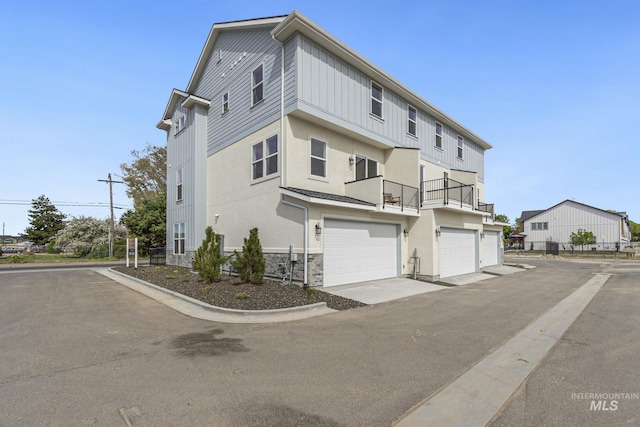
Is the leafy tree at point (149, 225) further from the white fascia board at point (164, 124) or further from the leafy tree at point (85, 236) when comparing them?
the white fascia board at point (164, 124)

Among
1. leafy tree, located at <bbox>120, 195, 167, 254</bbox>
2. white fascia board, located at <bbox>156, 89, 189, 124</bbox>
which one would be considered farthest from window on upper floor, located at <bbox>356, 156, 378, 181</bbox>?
leafy tree, located at <bbox>120, 195, 167, 254</bbox>

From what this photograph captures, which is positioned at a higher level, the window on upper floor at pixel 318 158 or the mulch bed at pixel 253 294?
the window on upper floor at pixel 318 158

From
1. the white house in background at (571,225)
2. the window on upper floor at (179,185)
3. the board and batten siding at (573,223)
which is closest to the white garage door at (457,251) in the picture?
the window on upper floor at (179,185)

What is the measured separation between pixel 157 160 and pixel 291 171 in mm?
31501

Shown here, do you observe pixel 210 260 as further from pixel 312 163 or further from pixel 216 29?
pixel 216 29

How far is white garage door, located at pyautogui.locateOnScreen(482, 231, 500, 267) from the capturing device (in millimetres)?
20803

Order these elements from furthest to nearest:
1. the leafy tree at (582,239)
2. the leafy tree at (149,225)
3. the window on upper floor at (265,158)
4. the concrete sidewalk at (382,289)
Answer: the leafy tree at (582,239), the leafy tree at (149,225), the window on upper floor at (265,158), the concrete sidewalk at (382,289)

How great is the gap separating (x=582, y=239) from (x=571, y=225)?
622 cm

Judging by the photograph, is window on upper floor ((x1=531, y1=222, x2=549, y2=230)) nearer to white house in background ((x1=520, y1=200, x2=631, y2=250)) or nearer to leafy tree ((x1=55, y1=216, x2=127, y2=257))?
white house in background ((x1=520, y1=200, x2=631, y2=250))

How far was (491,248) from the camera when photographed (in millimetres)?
21797

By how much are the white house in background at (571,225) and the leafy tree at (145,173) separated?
5281 centimetres

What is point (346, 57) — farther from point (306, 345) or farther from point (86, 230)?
point (86, 230)

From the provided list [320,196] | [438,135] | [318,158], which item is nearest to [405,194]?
[318,158]

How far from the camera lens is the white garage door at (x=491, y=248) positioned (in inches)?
819
